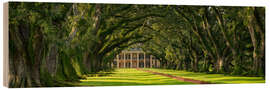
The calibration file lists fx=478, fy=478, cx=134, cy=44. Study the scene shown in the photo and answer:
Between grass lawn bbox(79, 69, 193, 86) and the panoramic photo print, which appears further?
grass lawn bbox(79, 69, 193, 86)

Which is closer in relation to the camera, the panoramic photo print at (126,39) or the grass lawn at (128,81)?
the panoramic photo print at (126,39)

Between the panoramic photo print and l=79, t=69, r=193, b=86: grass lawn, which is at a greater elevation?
the panoramic photo print

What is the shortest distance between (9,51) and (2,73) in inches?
40.7

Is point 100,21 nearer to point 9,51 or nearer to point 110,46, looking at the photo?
point 110,46

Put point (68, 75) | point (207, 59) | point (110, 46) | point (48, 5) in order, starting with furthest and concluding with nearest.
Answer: point (110, 46) → point (207, 59) → point (68, 75) → point (48, 5)

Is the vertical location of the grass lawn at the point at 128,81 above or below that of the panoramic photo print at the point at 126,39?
below

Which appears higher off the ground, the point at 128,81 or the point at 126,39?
the point at 126,39

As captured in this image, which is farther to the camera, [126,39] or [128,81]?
[126,39]

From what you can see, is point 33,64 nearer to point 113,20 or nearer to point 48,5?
Answer: point 48,5

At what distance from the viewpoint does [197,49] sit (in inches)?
1889

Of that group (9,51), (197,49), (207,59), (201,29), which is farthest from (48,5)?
(197,49)

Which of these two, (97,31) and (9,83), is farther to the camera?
(97,31)

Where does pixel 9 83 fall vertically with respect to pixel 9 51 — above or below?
below
